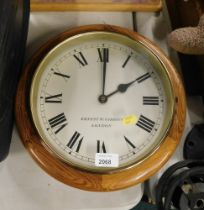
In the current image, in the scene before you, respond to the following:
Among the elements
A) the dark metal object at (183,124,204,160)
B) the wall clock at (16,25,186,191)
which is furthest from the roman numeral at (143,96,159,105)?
the dark metal object at (183,124,204,160)

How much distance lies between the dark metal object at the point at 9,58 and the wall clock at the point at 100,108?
2cm

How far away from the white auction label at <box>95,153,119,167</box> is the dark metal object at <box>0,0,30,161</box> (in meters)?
0.17

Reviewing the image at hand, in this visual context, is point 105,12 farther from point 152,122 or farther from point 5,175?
point 5,175

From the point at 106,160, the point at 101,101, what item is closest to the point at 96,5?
the point at 101,101

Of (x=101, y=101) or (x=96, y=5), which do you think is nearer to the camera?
(x=101, y=101)

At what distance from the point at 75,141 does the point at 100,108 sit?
0.08m

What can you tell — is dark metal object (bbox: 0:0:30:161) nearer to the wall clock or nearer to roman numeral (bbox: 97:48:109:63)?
the wall clock

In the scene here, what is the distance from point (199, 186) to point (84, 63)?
329 mm

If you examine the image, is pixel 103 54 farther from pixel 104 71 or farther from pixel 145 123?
pixel 145 123

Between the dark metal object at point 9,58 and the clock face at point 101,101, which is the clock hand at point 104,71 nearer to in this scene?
the clock face at point 101,101

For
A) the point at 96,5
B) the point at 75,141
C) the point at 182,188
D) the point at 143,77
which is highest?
the point at 96,5

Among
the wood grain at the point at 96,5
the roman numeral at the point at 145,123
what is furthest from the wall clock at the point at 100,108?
the wood grain at the point at 96,5

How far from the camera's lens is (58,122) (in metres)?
0.67

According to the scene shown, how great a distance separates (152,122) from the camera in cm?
68
